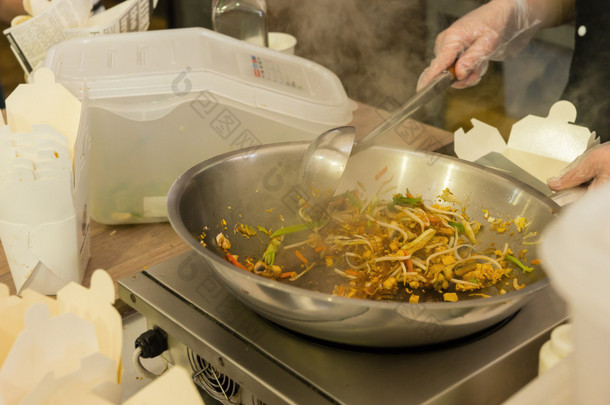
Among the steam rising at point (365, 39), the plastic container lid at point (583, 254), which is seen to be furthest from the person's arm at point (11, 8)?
the plastic container lid at point (583, 254)

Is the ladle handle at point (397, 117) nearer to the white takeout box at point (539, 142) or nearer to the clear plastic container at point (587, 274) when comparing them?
the white takeout box at point (539, 142)

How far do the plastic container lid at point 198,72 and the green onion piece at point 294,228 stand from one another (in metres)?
0.30

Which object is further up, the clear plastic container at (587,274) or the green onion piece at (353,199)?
the clear plastic container at (587,274)

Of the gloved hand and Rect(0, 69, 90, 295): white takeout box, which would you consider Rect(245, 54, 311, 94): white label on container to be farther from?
the gloved hand

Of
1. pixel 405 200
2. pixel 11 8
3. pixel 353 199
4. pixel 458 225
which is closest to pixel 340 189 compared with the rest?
pixel 353 199

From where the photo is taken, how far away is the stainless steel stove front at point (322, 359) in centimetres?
78

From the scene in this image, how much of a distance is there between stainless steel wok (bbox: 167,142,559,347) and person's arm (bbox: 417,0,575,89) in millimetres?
504

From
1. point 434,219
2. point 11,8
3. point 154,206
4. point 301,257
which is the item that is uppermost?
point 434,219

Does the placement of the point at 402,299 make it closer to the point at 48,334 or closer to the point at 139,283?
the point at 139,283

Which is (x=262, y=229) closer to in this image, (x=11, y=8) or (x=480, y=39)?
(x=480, y=39)

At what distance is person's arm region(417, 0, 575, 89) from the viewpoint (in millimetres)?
1583

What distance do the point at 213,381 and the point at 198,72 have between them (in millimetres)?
695

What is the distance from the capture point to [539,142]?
1566mm

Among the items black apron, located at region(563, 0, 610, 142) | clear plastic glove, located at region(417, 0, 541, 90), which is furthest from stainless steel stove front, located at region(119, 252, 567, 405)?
black apron, located at region(563, 0, 610, 142)
